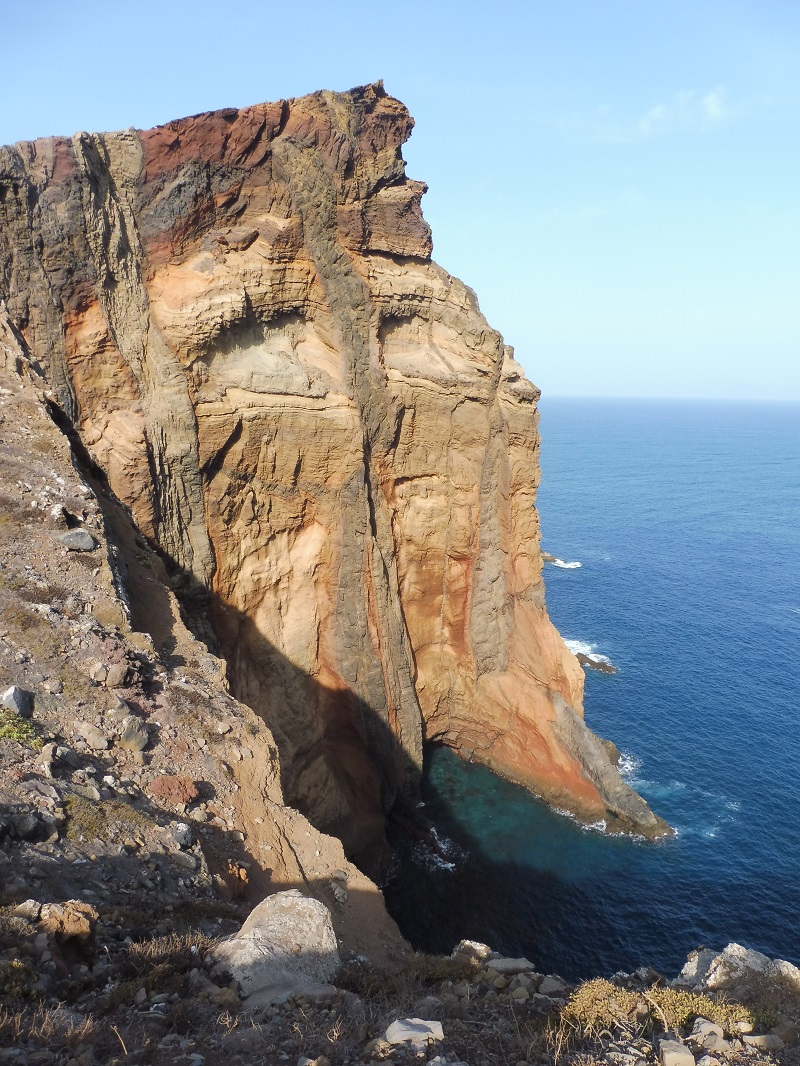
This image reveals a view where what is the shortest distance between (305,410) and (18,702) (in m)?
22.3

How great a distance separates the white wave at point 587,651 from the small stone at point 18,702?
54.5m

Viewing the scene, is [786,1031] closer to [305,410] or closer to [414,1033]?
[414,1033]

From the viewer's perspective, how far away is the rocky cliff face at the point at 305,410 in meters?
31.2

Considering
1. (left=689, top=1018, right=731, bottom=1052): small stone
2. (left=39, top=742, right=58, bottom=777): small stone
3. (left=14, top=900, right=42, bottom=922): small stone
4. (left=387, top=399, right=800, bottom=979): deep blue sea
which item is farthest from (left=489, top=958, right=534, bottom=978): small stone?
(left=387, top=399, right=800, bottom=979): deep blue sea

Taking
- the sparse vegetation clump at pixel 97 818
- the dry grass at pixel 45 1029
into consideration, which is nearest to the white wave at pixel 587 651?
the sparse vegetation clump at pixel 97 818

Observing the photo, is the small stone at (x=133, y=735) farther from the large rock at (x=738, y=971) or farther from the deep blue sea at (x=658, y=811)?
the deep blue sea at (x=658, y=811)

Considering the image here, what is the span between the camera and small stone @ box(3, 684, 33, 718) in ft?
49.5

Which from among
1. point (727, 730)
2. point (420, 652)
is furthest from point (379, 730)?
point (727, 730)

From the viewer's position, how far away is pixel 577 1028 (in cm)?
1097

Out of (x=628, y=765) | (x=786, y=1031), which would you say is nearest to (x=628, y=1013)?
(x=786, y=1031)

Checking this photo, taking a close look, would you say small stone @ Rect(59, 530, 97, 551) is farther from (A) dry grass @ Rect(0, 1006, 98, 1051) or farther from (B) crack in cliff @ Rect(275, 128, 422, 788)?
(B) crack in cliff @ Rect(275, 128, 422, 788)

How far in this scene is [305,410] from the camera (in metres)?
34.9

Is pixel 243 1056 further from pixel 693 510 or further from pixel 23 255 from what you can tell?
pixel 693 510

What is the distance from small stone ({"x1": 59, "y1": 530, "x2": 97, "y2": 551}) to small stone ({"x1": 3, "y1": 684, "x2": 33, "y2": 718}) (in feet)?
19.9
